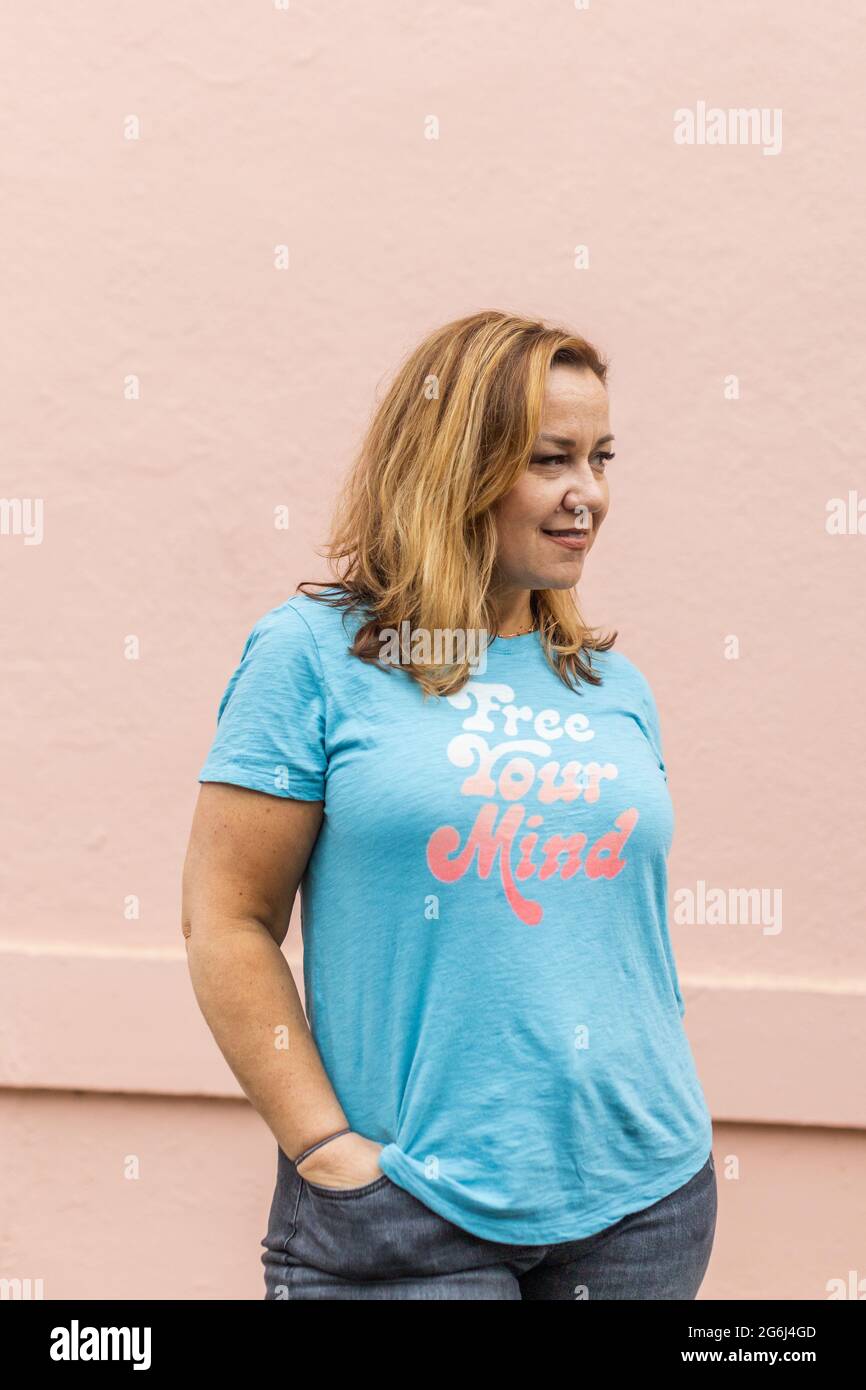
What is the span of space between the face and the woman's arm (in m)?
0.42

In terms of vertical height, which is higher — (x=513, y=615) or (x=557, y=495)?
(x=557, y=495)

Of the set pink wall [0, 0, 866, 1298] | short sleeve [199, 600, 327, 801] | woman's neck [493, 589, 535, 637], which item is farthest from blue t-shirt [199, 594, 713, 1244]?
pink wall [0, 0, 866, 1298]

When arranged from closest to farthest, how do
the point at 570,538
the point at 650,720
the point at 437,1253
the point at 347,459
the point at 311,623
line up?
the point at 437,1253, the point at 311,623, the point at 570,538, the point at 650,720, the point at 347,459

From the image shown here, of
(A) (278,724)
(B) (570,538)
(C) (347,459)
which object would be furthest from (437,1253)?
(C) (347,459)

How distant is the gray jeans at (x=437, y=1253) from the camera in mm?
1389

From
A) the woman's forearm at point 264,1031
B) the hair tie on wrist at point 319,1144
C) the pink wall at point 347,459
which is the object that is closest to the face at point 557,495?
the woman's forearm at point 264,1031

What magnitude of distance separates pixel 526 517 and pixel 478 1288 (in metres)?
0.88

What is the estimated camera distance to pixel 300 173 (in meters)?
2.81

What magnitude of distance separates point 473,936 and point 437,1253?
34 centimetres

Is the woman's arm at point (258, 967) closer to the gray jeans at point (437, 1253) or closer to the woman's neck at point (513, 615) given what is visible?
the gray jeans at point (437, 1253)

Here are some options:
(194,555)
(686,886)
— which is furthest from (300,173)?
(686,886)

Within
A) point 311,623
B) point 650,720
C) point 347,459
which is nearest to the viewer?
point 311,623

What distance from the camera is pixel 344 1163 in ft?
4.63

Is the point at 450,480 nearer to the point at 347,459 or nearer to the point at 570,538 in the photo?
the point at 570,538
